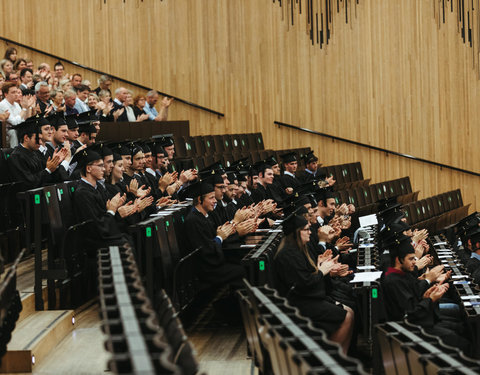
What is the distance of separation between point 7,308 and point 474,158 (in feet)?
27.8

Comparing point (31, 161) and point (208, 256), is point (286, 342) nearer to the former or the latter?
point (208, 256)

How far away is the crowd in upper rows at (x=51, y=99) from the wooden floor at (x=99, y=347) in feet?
5.00

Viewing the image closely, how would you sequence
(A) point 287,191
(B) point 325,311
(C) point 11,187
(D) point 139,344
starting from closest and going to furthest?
1. (D) point 139,344
2. (B) point 325,311
3. (C) point 11,187
4. (A) point 287,191

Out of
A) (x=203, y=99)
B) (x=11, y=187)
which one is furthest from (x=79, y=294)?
(x=203, y=99)

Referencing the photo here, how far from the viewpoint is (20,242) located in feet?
17.6

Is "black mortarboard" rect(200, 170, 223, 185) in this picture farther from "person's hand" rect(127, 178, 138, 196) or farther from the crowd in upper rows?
the crowd in upper rows

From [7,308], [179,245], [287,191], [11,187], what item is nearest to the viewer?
[7,308]

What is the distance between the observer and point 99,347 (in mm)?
3967

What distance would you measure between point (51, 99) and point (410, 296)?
430cm

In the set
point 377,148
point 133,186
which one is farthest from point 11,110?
point 377,148

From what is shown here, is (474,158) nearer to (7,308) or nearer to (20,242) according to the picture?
(20,242)

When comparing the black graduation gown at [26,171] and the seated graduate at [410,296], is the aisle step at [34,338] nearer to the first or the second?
the black graduation gown at [26,171]

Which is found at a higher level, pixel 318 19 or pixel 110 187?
pixel 318 19

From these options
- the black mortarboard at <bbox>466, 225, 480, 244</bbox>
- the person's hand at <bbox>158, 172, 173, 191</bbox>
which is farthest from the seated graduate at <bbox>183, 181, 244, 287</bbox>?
the black mortarboard at <bbox>466, 225, 480, 244</bbox>
